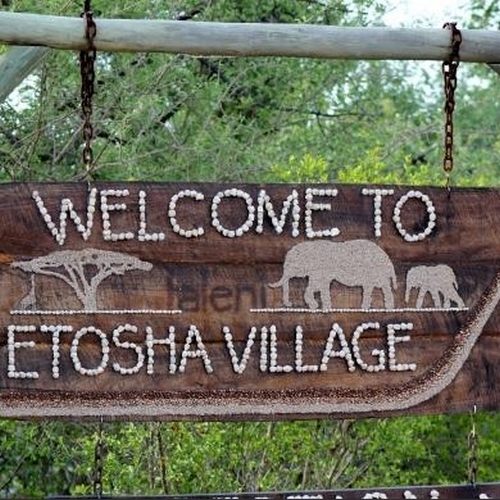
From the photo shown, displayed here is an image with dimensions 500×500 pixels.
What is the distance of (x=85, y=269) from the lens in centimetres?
326

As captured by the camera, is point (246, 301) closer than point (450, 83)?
Yes

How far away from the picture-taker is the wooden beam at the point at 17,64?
337cm

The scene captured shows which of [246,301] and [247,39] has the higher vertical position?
[247,39]

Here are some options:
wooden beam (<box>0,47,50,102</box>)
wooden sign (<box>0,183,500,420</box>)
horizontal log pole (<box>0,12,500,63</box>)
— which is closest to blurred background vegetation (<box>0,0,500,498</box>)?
wooden sign (<box>0,183,500,420</box>)

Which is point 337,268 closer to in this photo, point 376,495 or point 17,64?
point 376,495

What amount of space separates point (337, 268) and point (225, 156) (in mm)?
3288

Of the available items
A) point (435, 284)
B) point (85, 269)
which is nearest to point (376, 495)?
point (435, 284)

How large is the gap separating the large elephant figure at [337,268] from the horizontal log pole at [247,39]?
44 cm

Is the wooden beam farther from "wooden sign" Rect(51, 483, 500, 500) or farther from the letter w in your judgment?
"wooden sign" Rect(51, 483, 500, 500)

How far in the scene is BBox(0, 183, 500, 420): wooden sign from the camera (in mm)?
3246

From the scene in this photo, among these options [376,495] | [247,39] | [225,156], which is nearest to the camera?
[376,495]

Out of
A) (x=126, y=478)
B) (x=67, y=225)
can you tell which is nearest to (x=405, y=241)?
(x=67, y=225)

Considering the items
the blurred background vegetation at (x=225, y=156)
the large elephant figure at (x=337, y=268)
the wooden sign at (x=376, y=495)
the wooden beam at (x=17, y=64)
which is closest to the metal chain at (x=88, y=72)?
the wooden beam at (x=17, y=64)

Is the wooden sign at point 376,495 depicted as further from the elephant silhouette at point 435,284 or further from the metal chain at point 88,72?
the metal chain at point 88,72
